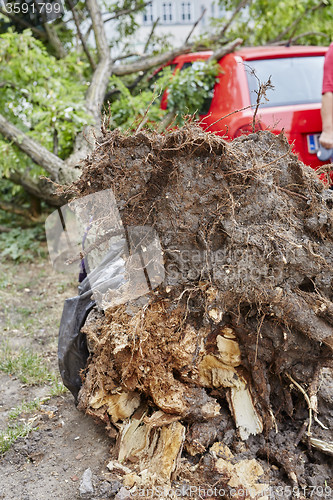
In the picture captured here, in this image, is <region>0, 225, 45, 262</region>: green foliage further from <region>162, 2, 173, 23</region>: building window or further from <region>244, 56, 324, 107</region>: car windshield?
<region>162, 2, 173, 23</region>: building window

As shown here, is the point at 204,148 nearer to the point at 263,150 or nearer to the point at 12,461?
the point at 263,150

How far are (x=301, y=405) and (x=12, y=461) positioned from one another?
1.55 metres

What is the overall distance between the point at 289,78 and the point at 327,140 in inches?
40.2

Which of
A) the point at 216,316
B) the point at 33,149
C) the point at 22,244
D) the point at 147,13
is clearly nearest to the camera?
the point at 216,316

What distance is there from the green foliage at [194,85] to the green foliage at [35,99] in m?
1.13

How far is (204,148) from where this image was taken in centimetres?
196

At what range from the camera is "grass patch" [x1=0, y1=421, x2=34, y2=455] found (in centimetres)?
220

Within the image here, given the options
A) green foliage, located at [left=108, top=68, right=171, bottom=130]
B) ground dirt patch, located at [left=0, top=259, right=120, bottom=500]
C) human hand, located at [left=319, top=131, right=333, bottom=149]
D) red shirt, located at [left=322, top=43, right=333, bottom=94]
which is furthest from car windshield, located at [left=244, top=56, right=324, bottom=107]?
ground dirt patch, located at [left=0, top=259, right=120, bottom=500]

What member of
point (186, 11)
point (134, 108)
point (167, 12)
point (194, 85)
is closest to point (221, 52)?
point (194, 85)

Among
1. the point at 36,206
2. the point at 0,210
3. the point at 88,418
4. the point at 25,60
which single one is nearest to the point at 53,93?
the point at 25,60

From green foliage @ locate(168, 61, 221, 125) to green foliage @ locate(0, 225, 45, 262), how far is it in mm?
2528

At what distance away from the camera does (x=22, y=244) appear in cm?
564

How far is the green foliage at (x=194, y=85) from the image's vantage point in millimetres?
4816

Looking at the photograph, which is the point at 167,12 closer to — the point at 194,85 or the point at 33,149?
the point at 194,85
